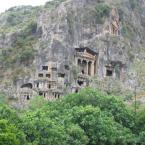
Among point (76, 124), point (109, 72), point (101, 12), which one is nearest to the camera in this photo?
point (76, 124)

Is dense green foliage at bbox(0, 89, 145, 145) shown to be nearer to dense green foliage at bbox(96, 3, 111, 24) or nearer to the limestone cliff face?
the limestone cliff face

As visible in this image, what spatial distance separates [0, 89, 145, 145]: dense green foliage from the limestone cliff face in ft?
87.5

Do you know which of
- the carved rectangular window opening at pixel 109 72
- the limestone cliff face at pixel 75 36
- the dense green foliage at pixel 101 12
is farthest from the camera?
the dense green foliage at pixel 101 12

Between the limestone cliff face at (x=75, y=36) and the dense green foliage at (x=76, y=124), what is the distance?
2668cm

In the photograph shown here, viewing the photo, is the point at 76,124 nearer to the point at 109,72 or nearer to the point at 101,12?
the point at 109,72

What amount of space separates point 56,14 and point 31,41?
6541mm

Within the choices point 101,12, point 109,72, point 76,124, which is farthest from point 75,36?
point 76,124

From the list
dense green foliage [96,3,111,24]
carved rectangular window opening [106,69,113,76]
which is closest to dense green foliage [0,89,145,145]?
carved rectangular window opening [106,69,113,76]

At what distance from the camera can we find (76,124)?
57250 mm

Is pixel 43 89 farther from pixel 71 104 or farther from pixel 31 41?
pixel 71 104

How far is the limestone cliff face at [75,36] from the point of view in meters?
Result: 93.8

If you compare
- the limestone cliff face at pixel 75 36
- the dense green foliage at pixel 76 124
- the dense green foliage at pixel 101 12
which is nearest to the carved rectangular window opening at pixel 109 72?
the limestone cliff face at pixel 75 36

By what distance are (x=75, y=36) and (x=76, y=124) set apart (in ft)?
138

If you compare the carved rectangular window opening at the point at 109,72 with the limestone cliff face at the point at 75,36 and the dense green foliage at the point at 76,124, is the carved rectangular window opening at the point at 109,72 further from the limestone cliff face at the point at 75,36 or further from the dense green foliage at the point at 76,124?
the dense green foliage at the point at 76,124
